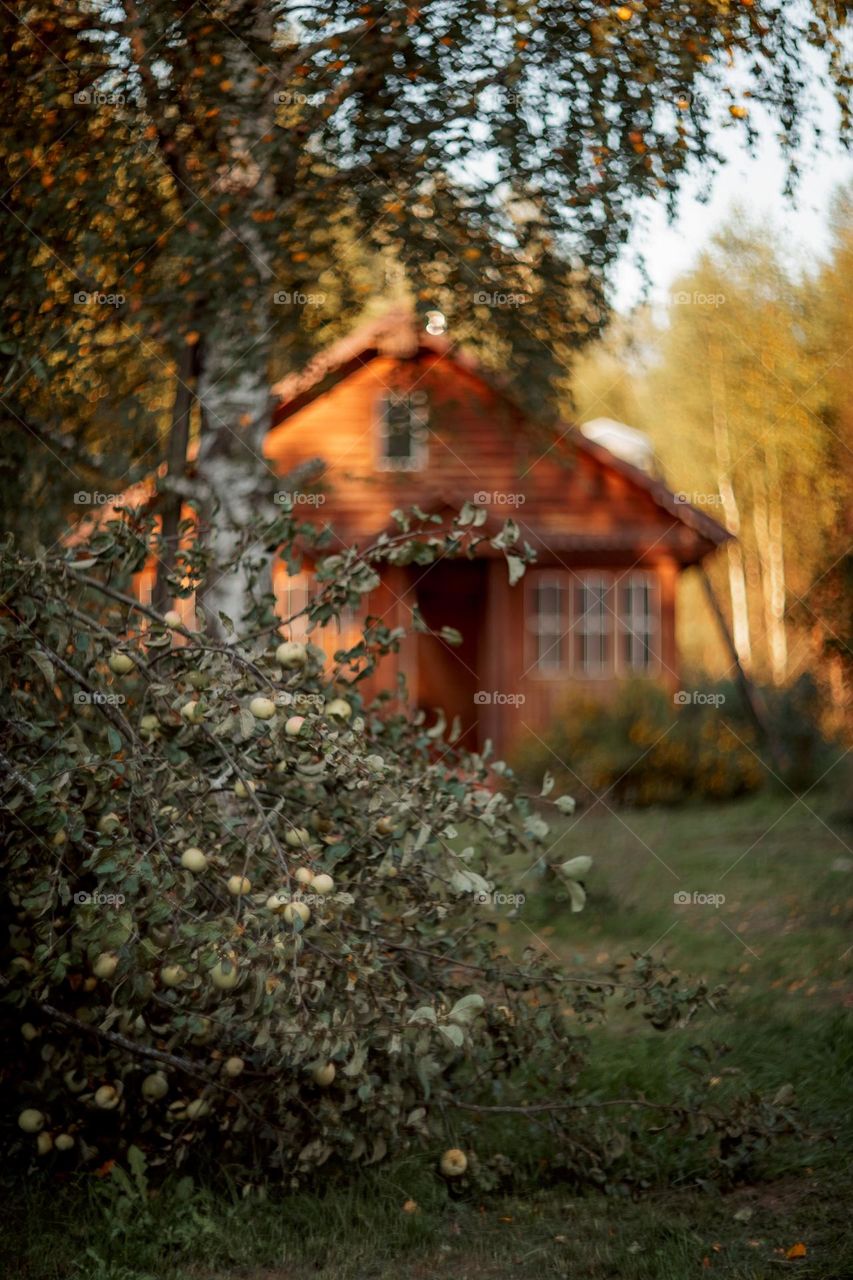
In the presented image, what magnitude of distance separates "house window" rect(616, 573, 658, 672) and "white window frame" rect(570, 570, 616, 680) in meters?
0.17

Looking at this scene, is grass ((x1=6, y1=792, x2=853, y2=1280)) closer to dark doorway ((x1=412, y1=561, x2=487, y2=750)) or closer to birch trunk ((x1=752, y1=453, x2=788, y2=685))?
dark doorway ((x1=412, y1=561, x2=487, y2=750))

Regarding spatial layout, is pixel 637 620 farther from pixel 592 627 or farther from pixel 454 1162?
pixel 454 1162

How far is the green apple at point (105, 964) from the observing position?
339 centimetres

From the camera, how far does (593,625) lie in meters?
18.2

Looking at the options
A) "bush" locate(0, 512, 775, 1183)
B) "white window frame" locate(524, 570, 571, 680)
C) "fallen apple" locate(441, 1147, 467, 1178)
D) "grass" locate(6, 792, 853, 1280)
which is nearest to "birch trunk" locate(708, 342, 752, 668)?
"white window frame" locate(524, 570, 571, 680)

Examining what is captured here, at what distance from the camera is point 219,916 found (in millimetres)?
3500

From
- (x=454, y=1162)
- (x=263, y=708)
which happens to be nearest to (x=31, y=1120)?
(x=454, y=1162)

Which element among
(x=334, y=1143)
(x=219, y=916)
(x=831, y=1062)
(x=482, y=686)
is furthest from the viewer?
(x=482, y=686)

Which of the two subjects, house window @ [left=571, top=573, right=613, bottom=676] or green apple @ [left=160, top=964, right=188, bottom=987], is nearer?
green apple @ [left=160, top=964, right=188, bottom=987]

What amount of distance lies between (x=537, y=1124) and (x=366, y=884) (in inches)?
42.2

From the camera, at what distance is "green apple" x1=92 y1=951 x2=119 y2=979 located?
11.1 ft

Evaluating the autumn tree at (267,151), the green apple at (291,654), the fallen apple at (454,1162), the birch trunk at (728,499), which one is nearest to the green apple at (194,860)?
the green apple at (291,654)

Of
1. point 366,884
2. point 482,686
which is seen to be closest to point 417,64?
point 366,884

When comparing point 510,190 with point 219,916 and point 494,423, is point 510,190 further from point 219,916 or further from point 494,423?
point 494,423
